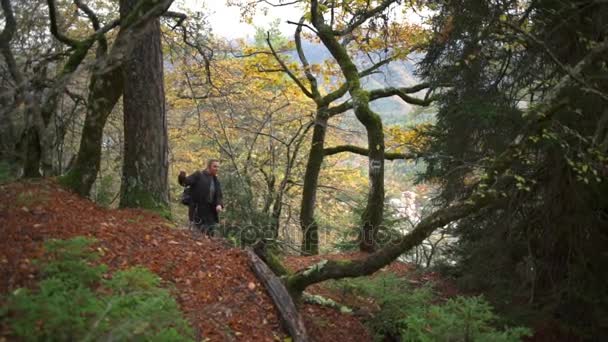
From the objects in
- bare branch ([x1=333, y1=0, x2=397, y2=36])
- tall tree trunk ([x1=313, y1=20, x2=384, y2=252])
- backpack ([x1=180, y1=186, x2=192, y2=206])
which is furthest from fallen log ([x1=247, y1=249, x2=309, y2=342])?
bare branch ([x1=333, y1=0, x2=397, y2=36])

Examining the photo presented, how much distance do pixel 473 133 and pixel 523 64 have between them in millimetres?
1713

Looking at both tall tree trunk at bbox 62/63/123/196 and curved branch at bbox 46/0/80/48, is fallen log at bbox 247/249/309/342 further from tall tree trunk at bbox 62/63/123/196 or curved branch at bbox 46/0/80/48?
curved branch at bbox 46/0/80/48

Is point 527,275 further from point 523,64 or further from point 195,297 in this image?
point 195,297

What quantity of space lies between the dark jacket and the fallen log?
2.58 m

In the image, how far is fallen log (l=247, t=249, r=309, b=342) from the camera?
5.68m

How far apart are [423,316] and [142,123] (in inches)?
202

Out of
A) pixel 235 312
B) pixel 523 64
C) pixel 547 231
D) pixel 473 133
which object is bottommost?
pixel 235 312

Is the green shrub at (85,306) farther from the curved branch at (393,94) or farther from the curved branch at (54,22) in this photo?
the curved branch at (393,94)

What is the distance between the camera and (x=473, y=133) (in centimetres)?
880

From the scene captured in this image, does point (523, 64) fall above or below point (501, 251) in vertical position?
above

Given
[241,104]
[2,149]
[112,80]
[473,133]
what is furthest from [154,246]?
[241,104]

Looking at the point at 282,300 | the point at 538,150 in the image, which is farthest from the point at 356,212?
the point at 282,300

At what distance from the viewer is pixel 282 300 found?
19.7ft

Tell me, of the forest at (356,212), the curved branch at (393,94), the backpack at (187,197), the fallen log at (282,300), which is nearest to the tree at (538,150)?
the forest at (356,212)
